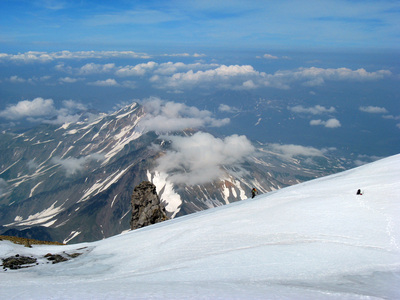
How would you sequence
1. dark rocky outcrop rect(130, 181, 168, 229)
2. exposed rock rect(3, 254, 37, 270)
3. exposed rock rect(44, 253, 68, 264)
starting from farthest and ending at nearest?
dark rocky outcrop rect(130, 181, 168, 229) → exposed rock rect(44, 253, 68, 264) → exposed rock rect(3, 254, 37, 270)

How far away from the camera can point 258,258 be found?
1842 centimetres

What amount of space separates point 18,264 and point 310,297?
22.8 m

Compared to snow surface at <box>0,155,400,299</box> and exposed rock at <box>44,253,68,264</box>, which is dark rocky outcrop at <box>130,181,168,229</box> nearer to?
snow surface at <box>0,155,400,299</box>

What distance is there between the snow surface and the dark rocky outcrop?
44.4 m

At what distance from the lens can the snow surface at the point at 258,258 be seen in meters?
13.3

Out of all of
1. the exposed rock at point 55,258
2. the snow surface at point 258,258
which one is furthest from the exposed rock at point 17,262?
the exposed rock at point 55,258

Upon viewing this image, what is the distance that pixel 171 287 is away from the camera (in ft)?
45.1

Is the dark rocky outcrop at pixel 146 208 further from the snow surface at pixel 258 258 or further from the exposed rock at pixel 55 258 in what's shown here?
the exposed rock at pixel 55 258

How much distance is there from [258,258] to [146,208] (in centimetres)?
6327

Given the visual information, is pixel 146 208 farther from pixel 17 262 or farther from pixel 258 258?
pixel 258 258

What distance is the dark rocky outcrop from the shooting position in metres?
74.3

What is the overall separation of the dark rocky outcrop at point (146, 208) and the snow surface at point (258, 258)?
4442 cm

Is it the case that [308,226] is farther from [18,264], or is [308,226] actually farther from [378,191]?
[18,264]

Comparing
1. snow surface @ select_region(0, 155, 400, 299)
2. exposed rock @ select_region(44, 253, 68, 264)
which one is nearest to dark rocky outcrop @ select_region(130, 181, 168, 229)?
snow surface @ select_region(0, 155, 400, 299)
